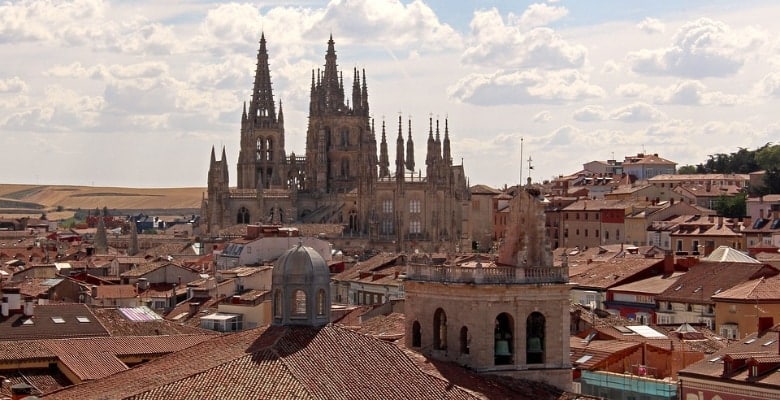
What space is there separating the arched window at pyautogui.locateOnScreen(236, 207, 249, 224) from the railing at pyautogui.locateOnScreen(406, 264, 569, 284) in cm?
15488

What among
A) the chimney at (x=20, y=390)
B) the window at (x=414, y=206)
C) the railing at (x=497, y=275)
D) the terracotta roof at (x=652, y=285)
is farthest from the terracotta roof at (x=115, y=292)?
the window at (x=414, y=206)

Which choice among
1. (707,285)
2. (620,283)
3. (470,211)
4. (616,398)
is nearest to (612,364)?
(616,398)

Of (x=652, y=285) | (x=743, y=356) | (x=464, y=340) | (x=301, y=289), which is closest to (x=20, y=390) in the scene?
(x=301, y=289)

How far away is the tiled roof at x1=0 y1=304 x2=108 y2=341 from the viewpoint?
5875 centimetres

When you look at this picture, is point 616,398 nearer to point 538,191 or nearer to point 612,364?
Result: point 612,364

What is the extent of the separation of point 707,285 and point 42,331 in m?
33.8

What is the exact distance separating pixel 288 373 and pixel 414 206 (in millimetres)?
147844

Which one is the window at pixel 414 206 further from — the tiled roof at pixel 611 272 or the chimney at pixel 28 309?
the chimney at pixel 28 309

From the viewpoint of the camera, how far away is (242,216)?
199 m

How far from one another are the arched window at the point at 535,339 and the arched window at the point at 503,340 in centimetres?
50

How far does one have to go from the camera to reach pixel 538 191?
45.7 meters

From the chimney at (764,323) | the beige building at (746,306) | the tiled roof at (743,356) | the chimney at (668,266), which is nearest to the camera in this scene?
the tiled roof at (743,356)

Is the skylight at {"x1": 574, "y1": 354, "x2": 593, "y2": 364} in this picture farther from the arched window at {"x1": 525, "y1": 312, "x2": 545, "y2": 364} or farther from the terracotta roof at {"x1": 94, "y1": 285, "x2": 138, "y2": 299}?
the terracotta roof at {"x1": 94, "y1": 285, "x2": 138, "y2": 299}

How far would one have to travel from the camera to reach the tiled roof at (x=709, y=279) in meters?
79.8
